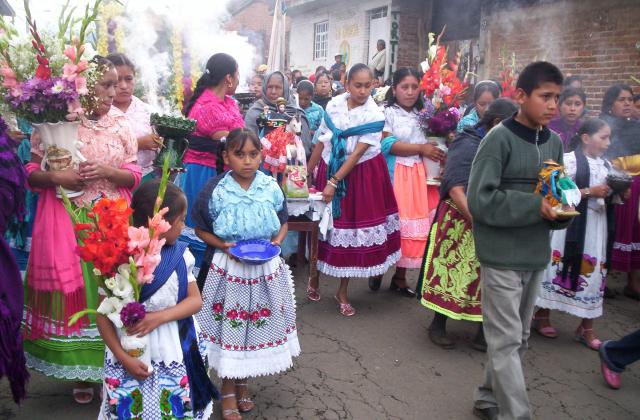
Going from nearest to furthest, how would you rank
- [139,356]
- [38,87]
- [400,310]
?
[139,356], [38,87], [400,310]

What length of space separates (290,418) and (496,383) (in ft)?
4.15

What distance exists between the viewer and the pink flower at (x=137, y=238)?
7.15ft

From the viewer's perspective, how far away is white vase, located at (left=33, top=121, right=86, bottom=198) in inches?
126

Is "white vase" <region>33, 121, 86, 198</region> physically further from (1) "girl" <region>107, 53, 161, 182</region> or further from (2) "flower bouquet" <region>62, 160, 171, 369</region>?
(2) "flower bouquet" <region>62, 160, 171, 369</region>

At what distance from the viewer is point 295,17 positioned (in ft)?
70.0

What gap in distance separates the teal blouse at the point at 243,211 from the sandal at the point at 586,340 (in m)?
2.93

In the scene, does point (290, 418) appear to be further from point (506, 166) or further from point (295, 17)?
point (295, 17)

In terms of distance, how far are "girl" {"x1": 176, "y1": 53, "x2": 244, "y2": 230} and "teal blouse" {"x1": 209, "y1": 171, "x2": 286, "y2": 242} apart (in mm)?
1269

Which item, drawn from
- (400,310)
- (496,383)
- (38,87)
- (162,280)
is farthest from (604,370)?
(38,87)

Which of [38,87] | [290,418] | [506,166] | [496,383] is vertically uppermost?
[38,87]

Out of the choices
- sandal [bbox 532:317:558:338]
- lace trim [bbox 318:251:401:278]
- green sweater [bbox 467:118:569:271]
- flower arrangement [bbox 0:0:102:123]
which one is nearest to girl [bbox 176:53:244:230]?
lace trim [bbox 318:251:401:278]

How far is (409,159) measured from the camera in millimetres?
5480

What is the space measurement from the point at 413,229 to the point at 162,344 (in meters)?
3.46

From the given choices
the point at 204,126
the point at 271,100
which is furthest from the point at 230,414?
the point at 271,100
